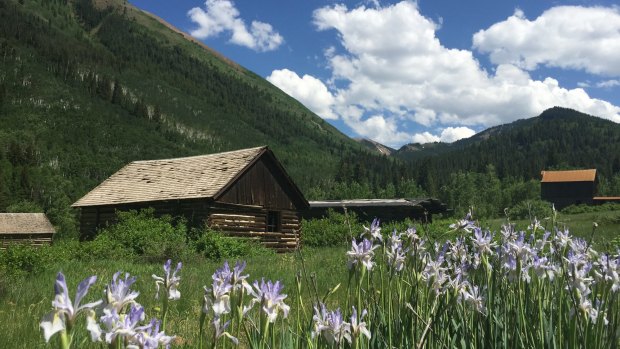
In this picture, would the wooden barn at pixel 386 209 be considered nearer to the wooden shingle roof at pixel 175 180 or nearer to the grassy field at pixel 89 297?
the wooden shingle roof at pixel 175 180

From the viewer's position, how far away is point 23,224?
4641cm

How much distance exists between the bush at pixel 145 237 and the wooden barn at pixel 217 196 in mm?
1046

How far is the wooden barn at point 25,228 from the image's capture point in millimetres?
44781

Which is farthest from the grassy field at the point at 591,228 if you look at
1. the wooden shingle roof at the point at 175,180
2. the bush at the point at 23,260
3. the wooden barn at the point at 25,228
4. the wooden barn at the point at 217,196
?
the wooden barn at the point at 25,228

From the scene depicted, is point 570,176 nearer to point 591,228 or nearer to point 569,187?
point 569,187

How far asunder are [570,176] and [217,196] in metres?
102

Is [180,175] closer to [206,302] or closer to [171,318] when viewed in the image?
[171,318]

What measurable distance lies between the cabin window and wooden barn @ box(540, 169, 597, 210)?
289 ft

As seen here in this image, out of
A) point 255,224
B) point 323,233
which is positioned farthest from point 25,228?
point 255,224

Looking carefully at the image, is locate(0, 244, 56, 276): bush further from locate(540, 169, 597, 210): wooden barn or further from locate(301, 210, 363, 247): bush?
locate(540, 169, 597, 210): wooden barn

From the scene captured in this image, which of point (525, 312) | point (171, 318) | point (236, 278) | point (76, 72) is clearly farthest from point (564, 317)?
point (76, 72)

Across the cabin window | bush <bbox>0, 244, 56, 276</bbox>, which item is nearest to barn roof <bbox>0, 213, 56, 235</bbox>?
the cabin window

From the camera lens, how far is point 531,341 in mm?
2777

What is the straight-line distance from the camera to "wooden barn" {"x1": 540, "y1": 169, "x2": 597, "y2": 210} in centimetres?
9856
